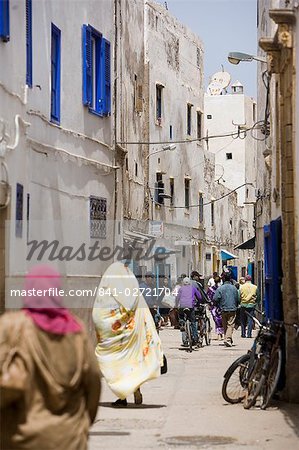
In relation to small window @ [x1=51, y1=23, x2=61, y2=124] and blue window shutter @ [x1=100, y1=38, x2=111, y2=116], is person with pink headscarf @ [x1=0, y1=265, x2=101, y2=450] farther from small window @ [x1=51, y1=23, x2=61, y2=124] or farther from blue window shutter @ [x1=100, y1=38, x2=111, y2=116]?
blue window shutter @ [x1=100, y1=38, x2=111, y2=116]

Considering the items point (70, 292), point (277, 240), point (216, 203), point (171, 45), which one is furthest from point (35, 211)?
point (216, 203)

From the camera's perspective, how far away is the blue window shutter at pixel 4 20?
44.9 feet

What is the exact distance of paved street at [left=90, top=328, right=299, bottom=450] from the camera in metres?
10.4

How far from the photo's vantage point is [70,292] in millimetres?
18359

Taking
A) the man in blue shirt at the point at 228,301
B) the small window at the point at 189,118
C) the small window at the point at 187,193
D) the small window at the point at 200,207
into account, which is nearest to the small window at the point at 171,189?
the small window at the point at 187,193

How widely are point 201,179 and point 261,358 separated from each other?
3488 cm

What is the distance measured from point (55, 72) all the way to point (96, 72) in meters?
2.88

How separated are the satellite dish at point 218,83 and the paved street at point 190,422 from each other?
56.2 metres

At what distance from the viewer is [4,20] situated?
13.8 m

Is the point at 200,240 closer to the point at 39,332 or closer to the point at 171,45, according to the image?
the point at 171,45

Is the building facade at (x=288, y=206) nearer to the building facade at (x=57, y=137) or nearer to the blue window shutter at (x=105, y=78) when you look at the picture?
the building facade at (x=57, y=137)

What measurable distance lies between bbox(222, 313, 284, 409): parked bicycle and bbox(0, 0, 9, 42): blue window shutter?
490 centimetres

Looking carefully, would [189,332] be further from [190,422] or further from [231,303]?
[190,422]

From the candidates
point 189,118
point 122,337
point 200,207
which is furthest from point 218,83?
point 122,337
